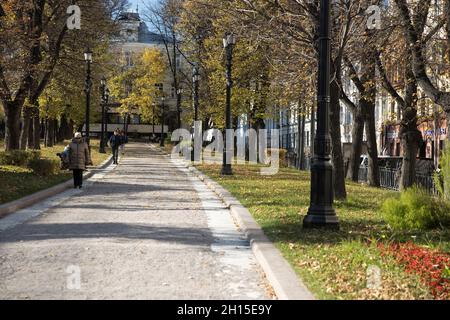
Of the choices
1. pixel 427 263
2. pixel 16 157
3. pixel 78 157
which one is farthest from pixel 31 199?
pixel 427 263

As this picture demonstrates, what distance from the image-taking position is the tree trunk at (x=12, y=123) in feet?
85.4

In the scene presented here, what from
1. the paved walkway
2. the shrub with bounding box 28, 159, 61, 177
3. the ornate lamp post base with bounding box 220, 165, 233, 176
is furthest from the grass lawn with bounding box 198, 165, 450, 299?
the ornate lamp post base with bounding box 220, 165, 233, 176

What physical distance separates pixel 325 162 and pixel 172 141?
59.6m

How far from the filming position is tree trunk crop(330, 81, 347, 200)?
15.5 meters

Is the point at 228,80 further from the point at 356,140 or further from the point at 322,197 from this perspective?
the point at 322,197

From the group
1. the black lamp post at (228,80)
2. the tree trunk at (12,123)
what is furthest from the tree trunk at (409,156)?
the tree trunk at (12,123)

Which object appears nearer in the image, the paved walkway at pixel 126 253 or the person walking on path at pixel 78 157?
the paved walkway at pixel 126 253

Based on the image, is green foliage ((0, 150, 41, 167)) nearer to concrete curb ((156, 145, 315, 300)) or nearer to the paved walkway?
the paved walkway

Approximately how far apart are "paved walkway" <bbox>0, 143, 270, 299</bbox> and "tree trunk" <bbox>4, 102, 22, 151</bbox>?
1210 cm

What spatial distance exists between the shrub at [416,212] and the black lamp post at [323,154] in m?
1.07

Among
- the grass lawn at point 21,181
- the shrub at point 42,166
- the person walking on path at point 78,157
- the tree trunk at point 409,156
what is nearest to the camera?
the grass lawn at point 21,181

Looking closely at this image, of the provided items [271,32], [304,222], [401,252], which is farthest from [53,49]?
[401,252]

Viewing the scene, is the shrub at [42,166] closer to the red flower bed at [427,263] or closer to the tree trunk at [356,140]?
the tree trunk at [356,140]

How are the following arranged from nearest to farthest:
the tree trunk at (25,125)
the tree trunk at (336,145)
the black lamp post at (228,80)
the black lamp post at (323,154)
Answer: the black lamp post at (323,154) < the tree trunk at (336,145) < the black lamp post at (228,80) < the tree trunk at (25,125)
